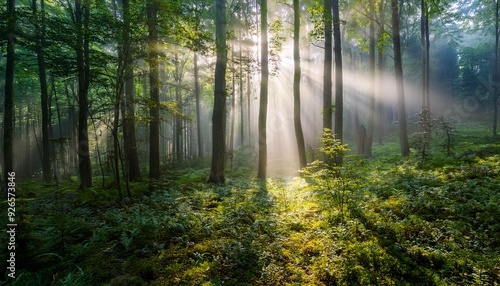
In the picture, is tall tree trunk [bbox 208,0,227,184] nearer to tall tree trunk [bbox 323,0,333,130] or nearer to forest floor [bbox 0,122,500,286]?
forest floor [bbox 0,122,500,286]

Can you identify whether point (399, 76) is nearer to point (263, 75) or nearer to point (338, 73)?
point (338, 73)

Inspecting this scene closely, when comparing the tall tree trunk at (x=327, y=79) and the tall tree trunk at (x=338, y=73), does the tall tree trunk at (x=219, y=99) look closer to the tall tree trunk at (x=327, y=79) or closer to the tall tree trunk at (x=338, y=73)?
the tall tree trunk at (x=327, y=79)

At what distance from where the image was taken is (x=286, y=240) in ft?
16.9

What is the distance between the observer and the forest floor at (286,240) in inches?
152

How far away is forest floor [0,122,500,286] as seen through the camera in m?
3.85

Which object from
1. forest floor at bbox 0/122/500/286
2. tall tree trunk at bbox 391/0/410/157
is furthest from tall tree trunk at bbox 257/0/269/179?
tall tree trunk at bbox 391/0/410/157

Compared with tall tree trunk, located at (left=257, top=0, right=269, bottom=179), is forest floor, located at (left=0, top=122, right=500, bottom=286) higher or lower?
lower

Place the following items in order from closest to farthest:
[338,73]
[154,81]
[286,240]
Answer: [286,240] < [154,81] < [338,73]

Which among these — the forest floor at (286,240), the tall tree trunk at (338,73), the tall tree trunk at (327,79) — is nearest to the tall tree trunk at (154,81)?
the forest floor at (286,240)

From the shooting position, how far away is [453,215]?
5.30 m

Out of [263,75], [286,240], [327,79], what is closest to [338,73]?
[327,79]

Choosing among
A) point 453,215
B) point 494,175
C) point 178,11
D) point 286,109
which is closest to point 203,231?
point 453,215

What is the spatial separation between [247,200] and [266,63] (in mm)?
7393

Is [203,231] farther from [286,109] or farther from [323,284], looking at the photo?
[286,109]
